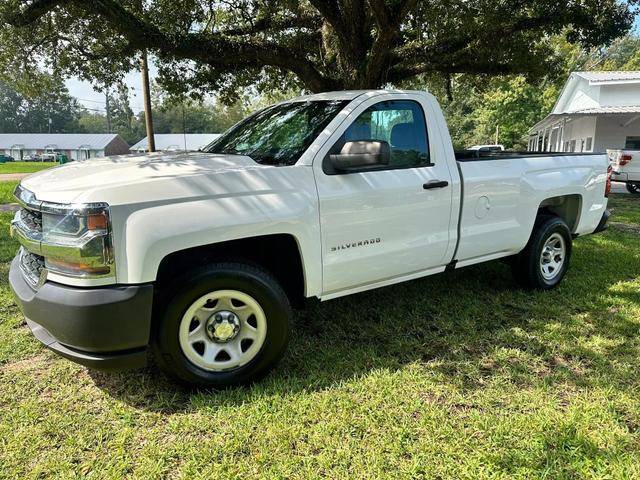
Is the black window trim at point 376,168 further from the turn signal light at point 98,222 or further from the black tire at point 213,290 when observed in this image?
the turn signal light at point 98,222

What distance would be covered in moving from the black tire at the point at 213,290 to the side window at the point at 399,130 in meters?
1.35

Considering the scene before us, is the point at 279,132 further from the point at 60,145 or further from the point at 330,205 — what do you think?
the point at 60,145

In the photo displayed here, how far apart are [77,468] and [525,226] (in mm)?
4214

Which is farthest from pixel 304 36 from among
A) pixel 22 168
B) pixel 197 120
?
pixel 197 120

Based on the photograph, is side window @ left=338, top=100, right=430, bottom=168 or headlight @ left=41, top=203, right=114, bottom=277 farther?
side window @ left=338, top=100, right=430, bottom=168

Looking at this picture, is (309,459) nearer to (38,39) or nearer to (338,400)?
(338,400)

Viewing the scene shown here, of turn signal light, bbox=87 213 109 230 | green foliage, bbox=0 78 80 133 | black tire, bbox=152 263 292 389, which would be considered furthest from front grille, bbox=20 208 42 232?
green foliage, bbox=0 78 80 133

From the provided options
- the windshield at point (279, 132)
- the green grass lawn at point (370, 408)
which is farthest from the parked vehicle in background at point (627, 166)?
the windshield at point (279, 132)

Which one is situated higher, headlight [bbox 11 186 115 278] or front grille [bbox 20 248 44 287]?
headlight [bbox 11 186 115 278]

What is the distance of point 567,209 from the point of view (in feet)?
17.7

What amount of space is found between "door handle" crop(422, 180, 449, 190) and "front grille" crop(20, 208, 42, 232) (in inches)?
Answer: 108

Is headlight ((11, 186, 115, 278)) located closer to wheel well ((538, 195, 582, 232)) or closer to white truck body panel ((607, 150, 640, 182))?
wheel well ((538, 195, 582, 232))

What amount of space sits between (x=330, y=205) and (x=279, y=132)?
3.13ft

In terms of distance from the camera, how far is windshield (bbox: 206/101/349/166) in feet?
11.7
